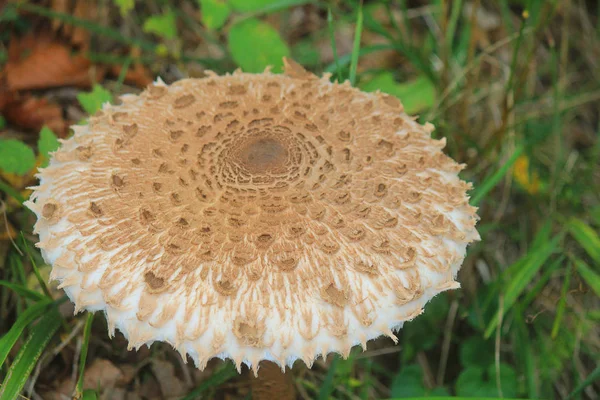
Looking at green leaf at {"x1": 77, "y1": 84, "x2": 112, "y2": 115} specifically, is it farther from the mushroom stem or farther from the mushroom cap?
the mushroom stem

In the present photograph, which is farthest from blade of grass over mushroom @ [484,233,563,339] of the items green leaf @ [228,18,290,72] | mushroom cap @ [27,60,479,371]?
green leaf @ [228,18,290,72]

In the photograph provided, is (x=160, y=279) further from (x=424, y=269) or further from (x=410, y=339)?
(x=410, y=339)

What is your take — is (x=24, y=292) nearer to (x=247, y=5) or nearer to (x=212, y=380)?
(x=212, y=380)

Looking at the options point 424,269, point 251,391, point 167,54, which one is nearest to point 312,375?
point 251,391

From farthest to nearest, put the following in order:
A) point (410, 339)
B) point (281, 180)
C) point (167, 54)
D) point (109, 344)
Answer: point (167, 54)
point (410, 339)
point (109, 344)
point (281, 180)

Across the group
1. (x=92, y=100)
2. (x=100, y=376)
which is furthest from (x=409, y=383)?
(x=92, y=100)

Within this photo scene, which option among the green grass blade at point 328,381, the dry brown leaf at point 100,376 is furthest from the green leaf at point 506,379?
the dry brown leaf at point 100,376
